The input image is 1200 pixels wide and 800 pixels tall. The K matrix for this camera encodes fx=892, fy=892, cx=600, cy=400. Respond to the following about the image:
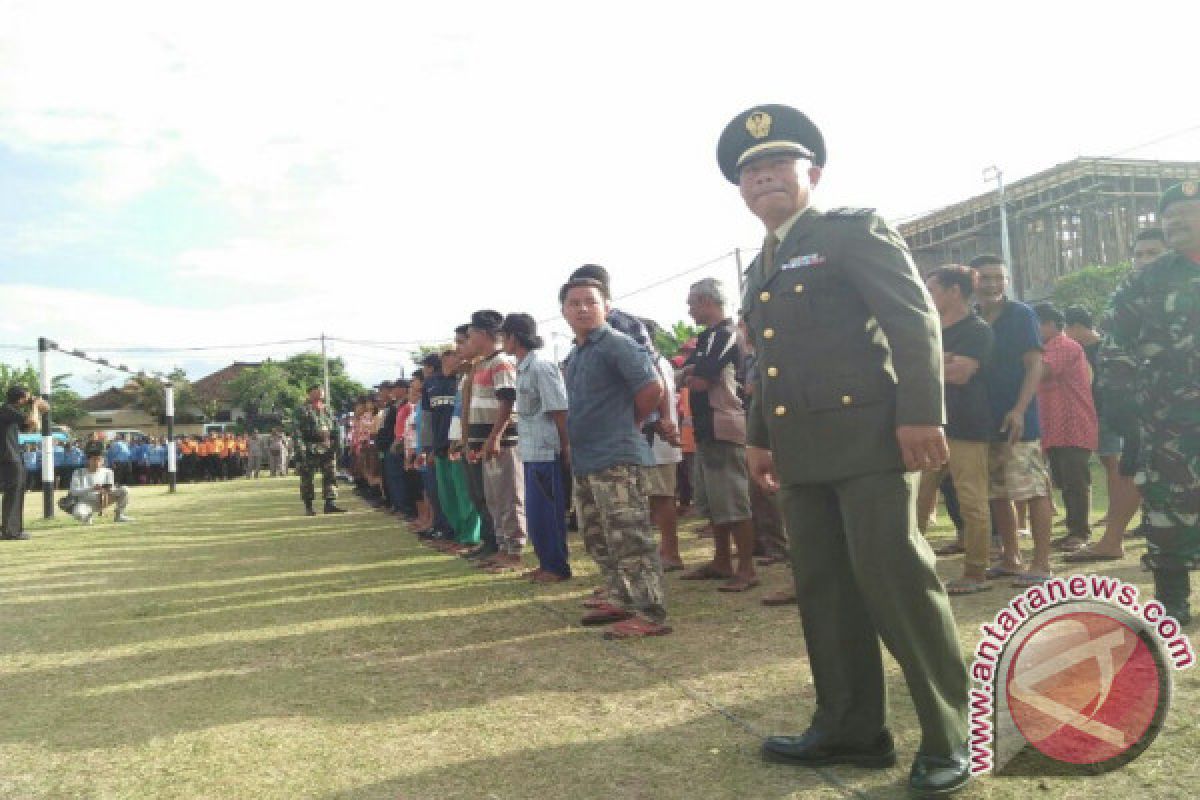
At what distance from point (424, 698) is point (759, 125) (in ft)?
8.66

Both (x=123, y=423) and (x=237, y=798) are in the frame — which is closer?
(x=237, y=798)

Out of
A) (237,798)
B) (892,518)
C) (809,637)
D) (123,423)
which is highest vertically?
(123,423)

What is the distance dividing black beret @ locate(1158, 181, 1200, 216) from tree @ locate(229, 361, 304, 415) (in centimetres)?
6842

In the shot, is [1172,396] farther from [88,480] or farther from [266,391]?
[266,391]

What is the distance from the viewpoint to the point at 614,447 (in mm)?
4922

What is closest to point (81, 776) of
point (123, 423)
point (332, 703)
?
point (332, 703)

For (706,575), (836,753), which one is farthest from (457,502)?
(836,753)

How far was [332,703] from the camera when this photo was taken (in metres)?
3.76

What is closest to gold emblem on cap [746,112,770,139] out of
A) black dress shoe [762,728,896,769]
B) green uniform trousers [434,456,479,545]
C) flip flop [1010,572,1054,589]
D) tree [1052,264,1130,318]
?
black dress shoe [762,728,896,769]

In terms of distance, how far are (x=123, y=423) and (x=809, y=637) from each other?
288 ft

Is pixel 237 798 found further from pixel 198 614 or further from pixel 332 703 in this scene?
pixel 198 614

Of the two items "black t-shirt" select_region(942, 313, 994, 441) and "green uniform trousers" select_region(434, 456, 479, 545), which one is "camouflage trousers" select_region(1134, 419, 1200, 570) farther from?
"green uniform trousers" select_region(434, 456, 479, 545)

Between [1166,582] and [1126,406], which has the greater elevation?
[1126,406]

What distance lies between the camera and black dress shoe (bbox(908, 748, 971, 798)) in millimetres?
2387
